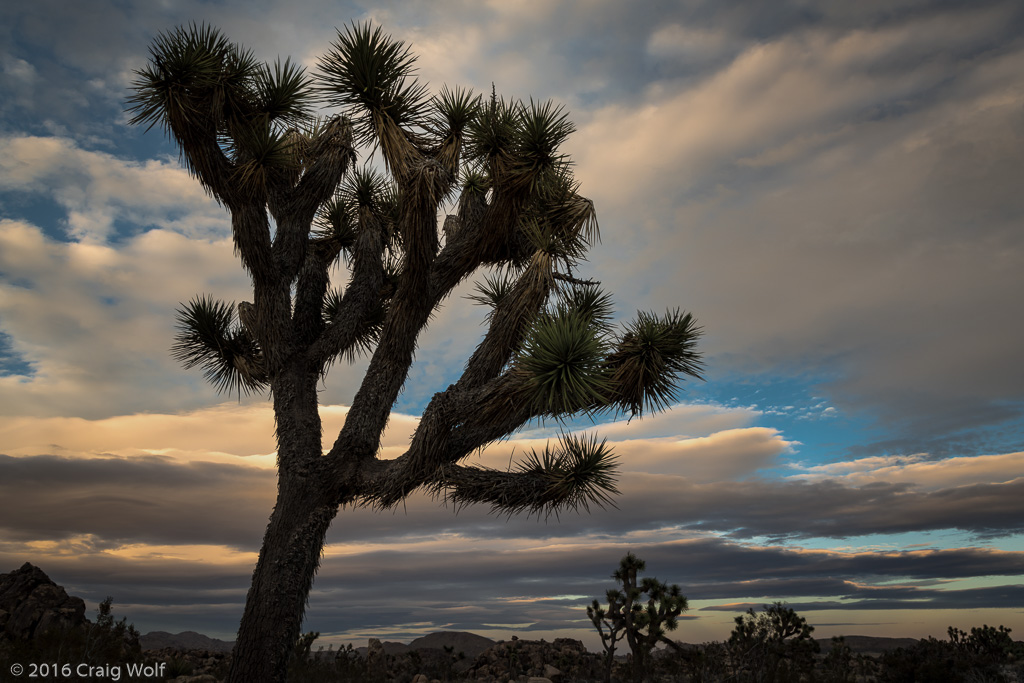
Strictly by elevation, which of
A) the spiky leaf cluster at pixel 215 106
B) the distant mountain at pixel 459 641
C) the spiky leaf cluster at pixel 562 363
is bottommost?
the distant mountain at pixel 459 641

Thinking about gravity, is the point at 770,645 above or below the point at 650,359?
below

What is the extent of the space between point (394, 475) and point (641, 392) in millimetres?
3173

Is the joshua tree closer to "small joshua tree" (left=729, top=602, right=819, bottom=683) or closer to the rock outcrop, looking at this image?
the rock outcrop

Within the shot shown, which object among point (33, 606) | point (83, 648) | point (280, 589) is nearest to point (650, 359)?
point (280, 589)

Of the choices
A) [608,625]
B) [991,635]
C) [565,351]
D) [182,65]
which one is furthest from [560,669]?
[182,65]

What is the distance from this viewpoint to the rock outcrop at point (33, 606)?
12.2 meters

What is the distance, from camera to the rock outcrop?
40.0 ft

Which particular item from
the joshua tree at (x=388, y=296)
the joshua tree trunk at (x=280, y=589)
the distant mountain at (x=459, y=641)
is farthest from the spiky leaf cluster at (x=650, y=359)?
the distant mountain at (x=459, y=641)

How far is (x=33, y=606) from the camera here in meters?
12.6

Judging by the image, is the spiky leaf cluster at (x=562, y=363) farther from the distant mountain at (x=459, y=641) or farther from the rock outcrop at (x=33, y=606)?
the distant mountain at (x=459, y=641)

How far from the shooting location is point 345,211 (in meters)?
11.7

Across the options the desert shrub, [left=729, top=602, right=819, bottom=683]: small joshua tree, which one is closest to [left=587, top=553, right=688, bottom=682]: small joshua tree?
[left=729, top=602, right=819, bottom=683]: small joshua tree

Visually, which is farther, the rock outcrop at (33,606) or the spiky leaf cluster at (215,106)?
the rock outcrop at (33,606)

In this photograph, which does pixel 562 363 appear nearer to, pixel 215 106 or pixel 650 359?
pixel 650 359
